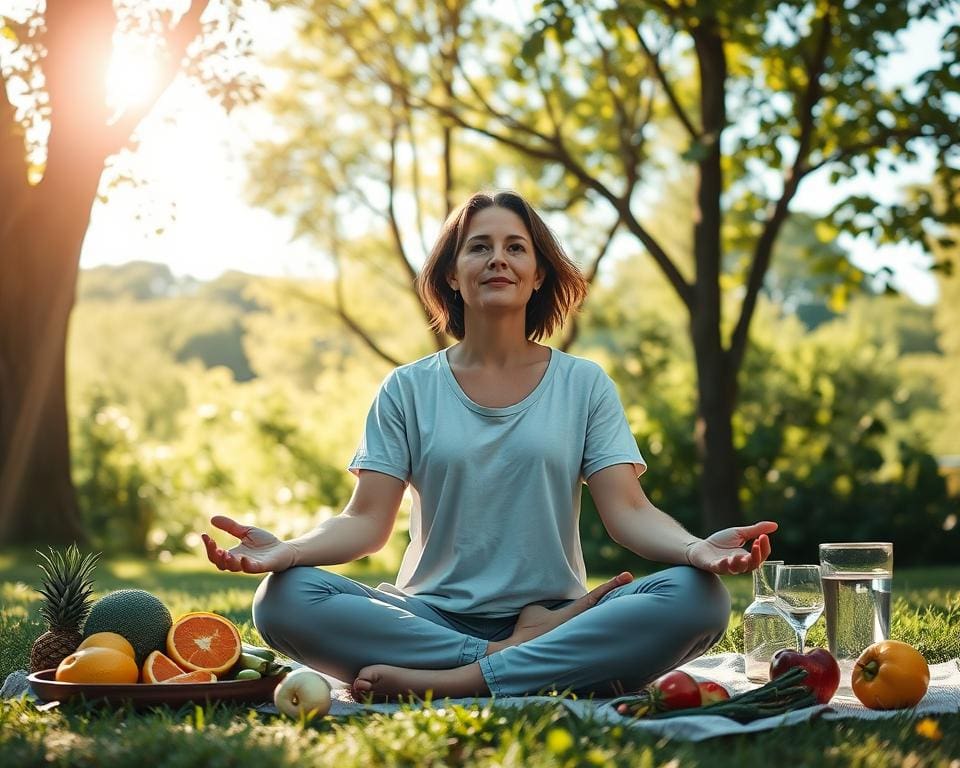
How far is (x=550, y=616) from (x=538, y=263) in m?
1.31

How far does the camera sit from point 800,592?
11.7ft

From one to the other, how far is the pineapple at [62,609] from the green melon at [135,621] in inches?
3.4

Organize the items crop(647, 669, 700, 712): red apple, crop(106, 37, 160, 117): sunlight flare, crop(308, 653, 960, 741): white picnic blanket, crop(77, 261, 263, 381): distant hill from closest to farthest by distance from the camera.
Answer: crop(308, 653, 960, 741): white picnic blanket < crop(647, 669, 700, 712): red apple < crop(106, 37, 160, 117): sunlight flare < crop(77, 261, 263, 381): distant hill

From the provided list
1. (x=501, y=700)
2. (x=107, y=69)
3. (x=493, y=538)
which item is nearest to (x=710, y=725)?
(x=501, y=700)

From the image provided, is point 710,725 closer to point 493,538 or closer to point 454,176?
point 493,538

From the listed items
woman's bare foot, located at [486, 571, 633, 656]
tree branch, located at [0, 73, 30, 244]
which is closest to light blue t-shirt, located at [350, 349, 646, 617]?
woman's bare foot, located at [486, 571, 633, 656]

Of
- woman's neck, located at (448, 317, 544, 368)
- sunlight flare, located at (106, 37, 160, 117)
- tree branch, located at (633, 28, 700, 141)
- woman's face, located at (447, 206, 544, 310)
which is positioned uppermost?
tree branch, located at (633, 28, 700, 141)

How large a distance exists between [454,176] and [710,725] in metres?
14.0

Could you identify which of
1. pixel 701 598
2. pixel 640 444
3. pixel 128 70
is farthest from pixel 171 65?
pixel 701 598

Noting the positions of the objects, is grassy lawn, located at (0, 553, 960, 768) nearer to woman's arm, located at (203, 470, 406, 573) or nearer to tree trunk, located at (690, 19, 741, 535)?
woman's arm, located at (203, 470, 406, 573)

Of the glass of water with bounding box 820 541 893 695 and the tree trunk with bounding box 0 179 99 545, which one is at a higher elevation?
the tree trunk with bounding box 0 179 99 545

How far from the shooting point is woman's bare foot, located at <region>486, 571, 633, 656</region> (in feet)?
12.0

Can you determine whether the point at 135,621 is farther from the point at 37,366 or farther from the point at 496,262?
the point at 37,366

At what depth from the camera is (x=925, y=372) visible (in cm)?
4019
